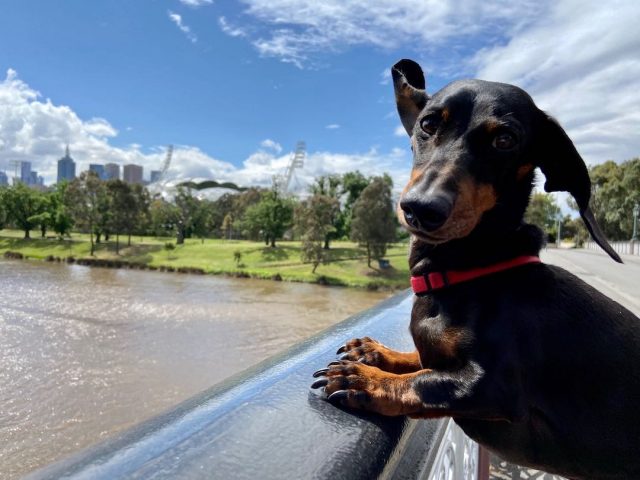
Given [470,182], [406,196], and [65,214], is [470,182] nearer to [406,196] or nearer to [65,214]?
[406,196]

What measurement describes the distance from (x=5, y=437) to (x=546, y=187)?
11.1 meters

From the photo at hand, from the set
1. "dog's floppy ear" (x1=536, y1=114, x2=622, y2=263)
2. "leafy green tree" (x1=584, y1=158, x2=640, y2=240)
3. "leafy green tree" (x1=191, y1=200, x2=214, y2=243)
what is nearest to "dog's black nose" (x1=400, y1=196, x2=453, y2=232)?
"dog's floppy ear" (x1=536, y1=114, x2=622, y2=263)

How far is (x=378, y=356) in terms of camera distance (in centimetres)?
182

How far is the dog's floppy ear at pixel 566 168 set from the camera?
1791 mm

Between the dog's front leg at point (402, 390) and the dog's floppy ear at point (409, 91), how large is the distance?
43.8 inches

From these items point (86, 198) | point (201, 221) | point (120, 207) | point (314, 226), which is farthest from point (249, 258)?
point (201, 221)

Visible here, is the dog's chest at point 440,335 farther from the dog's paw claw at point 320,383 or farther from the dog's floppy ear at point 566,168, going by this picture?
the dog's floppy ear at point 566,168

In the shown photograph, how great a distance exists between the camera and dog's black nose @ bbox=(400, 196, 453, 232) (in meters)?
1.47

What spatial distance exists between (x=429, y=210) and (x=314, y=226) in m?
37.5

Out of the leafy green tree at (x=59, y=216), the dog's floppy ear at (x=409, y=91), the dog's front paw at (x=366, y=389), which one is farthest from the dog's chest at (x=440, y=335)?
the leafy green tree at (x=59, y=216)

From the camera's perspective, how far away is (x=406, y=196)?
4.99 ft

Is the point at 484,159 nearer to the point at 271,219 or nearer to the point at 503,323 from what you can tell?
the point at 503,323

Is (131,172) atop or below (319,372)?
atop

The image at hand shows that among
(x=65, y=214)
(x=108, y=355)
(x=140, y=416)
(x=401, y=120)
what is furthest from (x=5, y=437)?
(x=65, y=214)
